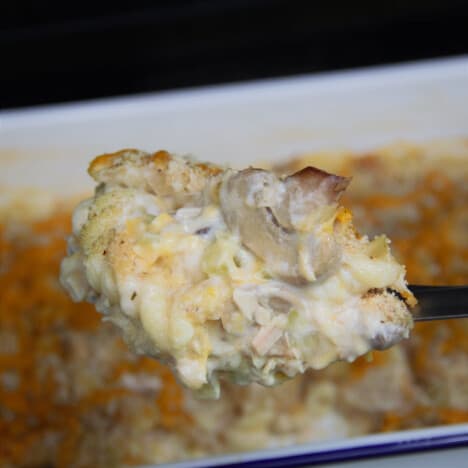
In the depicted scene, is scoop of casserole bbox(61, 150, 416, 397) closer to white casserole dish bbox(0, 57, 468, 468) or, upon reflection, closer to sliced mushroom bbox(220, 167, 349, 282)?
sliced mushroom bbox(220, 167, 349, 282)

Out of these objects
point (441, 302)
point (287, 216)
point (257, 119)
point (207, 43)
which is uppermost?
→ point (207, 43)

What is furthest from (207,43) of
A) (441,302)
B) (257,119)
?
(441,302)

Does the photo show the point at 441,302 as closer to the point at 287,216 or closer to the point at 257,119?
the point at 287,216

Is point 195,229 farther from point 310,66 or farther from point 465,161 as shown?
point 310,66

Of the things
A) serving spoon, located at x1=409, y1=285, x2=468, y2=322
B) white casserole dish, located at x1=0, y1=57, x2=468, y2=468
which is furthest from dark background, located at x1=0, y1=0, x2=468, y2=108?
serving spoon, located at x1=409, y1=285, x2=468, y2=322

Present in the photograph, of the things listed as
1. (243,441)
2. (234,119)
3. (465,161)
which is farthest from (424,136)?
(243,441)

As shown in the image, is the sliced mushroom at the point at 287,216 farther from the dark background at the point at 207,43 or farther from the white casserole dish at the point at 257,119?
the dark background at the point at 207,43
